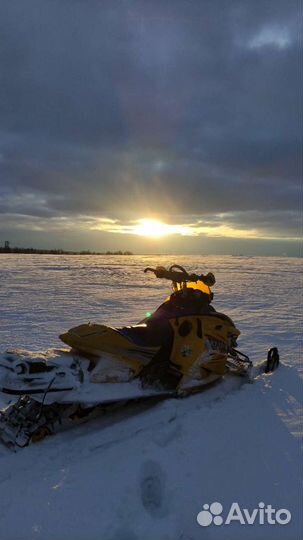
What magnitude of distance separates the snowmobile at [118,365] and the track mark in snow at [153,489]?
2.34ft

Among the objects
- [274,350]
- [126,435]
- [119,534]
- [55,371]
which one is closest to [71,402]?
[55,371]

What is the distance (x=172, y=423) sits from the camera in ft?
11.5

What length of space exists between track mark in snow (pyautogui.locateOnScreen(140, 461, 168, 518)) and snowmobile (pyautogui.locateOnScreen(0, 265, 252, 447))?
71 cm

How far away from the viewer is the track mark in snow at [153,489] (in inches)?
99.5

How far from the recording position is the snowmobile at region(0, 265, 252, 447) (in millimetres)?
3242

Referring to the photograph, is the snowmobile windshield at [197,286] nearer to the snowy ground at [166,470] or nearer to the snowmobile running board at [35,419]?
the snowy ground at [166,470]

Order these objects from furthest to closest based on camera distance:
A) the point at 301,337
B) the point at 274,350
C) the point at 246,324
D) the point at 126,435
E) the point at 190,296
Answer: the point at 246,324, the point at 301,337, the point at 274,350, the point at 190,296, the point at 126,435

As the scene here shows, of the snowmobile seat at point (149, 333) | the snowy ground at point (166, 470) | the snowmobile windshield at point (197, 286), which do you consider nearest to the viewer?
the snowy ground at point (166, 470)

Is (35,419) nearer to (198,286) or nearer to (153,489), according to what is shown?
(153,489)

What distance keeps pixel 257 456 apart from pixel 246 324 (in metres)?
5.68

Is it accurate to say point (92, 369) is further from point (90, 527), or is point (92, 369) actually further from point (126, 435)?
point (90, 527)

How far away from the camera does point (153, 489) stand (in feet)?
8.89
